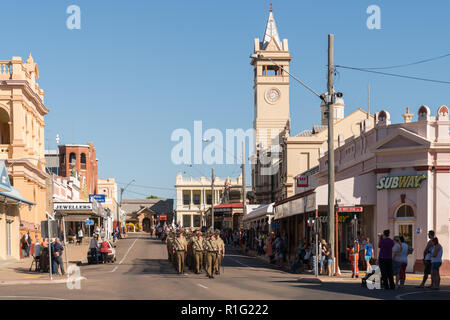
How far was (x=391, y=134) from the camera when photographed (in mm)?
33469

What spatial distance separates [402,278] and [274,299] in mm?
8866

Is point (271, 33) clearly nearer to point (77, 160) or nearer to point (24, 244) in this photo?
point (77, 160)

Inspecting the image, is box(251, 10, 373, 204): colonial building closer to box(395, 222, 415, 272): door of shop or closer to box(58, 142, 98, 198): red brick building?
box(395, 222, 415, 272): door of shop

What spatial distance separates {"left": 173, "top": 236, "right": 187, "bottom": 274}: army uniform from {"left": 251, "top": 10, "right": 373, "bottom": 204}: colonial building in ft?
69.6

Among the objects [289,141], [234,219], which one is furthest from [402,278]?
[234,219]

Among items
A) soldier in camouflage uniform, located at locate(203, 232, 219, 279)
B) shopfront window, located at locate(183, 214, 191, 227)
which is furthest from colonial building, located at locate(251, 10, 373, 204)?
shopfront window, located at locate(183, 214, 191, 227)

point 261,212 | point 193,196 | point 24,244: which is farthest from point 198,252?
point 193,196

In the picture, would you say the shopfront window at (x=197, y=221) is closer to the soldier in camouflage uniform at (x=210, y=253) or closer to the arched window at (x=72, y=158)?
the arched window at (x=72, y=158)

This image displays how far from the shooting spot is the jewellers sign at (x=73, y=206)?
5247 centimetres

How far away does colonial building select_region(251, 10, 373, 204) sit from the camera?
6606 centimetres

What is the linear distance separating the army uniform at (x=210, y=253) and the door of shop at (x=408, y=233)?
9.23 m

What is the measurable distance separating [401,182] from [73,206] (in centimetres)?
2749

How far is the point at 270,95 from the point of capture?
307 ft

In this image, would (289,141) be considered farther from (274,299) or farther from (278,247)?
(274,299)
